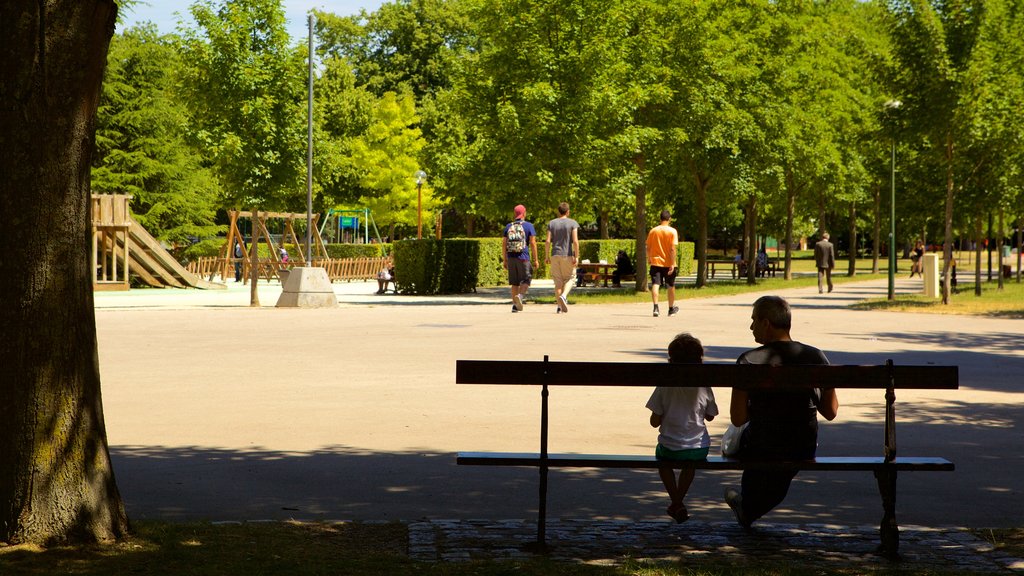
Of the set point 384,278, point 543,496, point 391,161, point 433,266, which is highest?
point 391,161

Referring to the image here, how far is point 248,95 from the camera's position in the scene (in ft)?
90.2

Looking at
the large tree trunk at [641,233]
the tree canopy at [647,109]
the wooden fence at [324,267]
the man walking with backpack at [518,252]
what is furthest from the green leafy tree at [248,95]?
the wooden fence at [324,267]

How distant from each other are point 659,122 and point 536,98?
266 inches

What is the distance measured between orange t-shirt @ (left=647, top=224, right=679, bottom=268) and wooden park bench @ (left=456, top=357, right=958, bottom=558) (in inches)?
700

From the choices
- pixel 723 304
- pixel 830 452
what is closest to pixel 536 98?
pixel 723 304

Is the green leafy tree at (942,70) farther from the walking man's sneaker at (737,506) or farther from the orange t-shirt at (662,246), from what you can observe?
the walking man's sneaker at (737,506)

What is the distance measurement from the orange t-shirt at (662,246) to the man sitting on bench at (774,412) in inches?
693

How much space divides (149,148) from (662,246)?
30.8 metres

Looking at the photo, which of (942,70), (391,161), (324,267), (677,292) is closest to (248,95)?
(677,292)

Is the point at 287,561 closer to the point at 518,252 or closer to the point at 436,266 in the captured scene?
the point at 518,252

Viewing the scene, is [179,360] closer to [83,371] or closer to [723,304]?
[83,371]

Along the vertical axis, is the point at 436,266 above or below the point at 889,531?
above

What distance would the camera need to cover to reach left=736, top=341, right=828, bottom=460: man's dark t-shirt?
597 centimetres

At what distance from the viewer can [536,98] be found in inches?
1150
